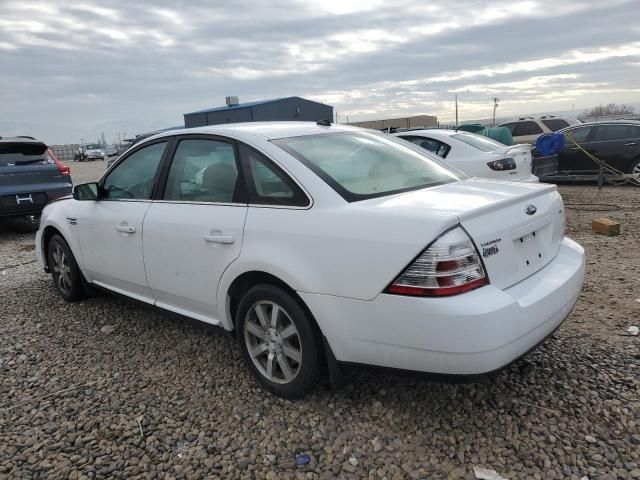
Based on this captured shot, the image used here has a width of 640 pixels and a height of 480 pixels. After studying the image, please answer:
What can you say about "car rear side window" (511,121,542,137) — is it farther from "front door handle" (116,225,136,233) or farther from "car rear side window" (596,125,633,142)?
"front door handle" (116,225,136,233)

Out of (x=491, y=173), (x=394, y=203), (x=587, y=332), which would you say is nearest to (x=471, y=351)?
(x=394, y=203)

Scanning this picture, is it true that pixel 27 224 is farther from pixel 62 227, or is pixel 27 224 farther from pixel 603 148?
pixel 603 148

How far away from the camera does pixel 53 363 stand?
11.7 feet

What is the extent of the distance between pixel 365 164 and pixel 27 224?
29.3ft

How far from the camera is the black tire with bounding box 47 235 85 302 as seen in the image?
4.59 m

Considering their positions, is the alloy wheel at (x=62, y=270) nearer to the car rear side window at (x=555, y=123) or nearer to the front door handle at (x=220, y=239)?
the front door handle at (x=220, y=239)

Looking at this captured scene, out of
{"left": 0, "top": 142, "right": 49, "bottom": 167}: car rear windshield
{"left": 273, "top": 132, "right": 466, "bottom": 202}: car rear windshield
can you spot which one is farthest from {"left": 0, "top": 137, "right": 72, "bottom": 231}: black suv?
{"left": 273, "top": 132, "right": 466, "bottom": 202}: car rear windshield

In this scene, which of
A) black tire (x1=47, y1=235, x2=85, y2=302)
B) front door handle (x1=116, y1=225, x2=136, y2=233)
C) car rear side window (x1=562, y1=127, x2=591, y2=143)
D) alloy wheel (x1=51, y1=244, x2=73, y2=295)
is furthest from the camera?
car rear side window (x1=562, y1=127, x2=591, y2=143)

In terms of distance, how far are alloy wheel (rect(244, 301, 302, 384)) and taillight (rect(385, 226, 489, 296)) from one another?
777 mm

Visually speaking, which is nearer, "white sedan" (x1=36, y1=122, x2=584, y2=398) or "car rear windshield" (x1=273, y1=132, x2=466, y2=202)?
"white sedan" (x1=36, y1=122, x2=584, y2=398)

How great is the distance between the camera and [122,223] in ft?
12.3

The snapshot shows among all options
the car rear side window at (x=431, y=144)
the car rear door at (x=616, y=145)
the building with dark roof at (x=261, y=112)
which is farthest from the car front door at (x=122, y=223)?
the building with dark roof at (x=261, y=112)

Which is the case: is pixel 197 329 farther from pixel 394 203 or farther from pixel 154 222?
pixel 394 203

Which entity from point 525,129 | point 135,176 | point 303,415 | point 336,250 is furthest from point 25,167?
point 525,129
